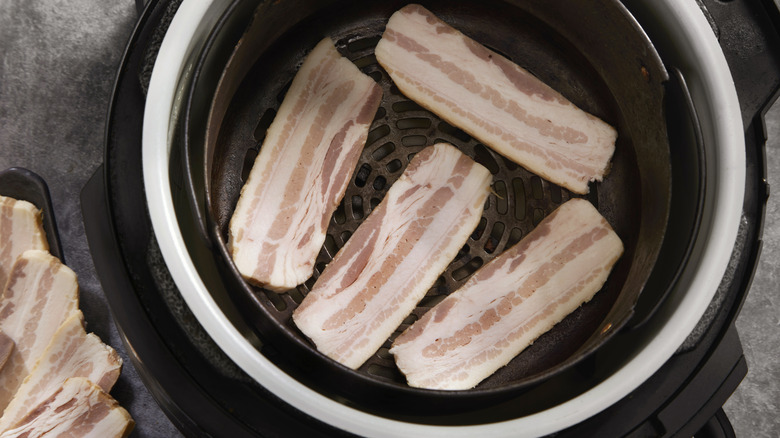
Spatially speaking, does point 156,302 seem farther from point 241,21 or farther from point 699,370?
point 699,370

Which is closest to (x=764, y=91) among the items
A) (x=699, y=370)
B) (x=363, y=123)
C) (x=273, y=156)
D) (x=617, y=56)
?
(x=617, y=56)

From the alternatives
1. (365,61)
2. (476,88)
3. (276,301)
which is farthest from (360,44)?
(276,301)

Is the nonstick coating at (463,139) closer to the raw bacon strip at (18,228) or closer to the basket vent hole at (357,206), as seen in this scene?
the basket vent hole at (357,206)

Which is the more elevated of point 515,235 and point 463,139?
point 463,139

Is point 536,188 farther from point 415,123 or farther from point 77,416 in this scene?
point 77,416

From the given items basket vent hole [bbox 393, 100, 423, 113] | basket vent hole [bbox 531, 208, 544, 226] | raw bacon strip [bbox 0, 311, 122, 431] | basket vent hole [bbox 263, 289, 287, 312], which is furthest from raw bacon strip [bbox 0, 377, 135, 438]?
basket vent hole [bbox 531, 208, 544, 226]

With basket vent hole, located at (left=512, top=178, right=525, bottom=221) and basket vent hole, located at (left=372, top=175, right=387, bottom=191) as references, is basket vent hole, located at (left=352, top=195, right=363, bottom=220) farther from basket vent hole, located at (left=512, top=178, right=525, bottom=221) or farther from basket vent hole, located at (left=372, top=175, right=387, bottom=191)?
basket vent hole, located at (left=512, top=178, right=525, bottom=221)
